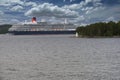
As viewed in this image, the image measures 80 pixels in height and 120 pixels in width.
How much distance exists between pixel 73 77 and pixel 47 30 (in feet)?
492

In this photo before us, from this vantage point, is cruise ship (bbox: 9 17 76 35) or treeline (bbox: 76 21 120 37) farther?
cruise ship (bbox: 9 17 76 35)

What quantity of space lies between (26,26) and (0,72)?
147 m

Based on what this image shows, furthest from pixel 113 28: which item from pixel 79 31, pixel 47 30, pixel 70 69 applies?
pixel 70 69

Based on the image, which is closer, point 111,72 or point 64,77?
point 64,77

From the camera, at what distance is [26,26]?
173500 mm

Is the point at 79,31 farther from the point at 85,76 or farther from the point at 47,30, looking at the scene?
the point at 85,76

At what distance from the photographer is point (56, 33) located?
179 meters

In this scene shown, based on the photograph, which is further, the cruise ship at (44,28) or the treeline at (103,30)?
the cruise ship at (44,28)

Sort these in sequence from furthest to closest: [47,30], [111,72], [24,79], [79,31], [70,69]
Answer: [47,30], [79,31], [70,69], [111,72], [24,79]

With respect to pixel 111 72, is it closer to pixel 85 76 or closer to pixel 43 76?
pixel 85 76

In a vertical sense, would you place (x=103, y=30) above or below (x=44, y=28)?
below

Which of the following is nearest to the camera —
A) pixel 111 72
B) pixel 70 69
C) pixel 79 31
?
pixel 111 72

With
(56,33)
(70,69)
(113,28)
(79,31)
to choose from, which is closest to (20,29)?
(56,33)

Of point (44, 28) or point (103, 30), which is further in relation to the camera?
point (44, 28)
